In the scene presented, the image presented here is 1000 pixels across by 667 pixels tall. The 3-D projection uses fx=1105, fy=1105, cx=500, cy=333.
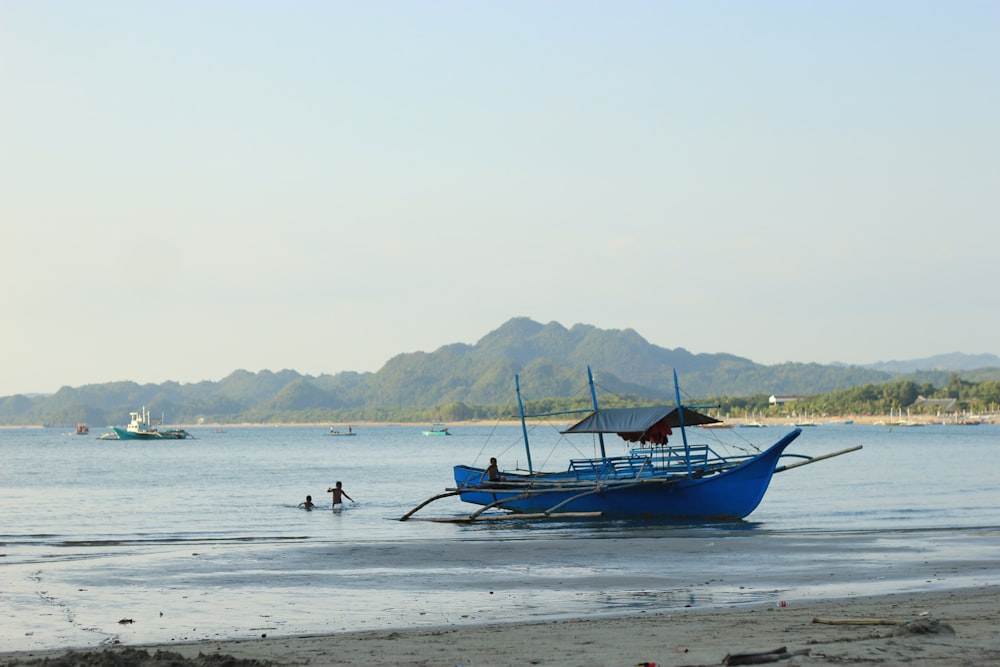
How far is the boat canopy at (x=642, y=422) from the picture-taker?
36.2m

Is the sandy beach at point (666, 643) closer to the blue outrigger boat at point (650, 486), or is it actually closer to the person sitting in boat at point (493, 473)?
the blue outrigger boat at point (650, 486)

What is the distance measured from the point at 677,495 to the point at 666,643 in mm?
23302

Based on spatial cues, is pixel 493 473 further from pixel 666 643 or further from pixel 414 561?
pixel 666 643

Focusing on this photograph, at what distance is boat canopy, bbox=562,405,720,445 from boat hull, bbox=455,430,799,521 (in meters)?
1.50

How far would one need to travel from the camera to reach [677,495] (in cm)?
3588

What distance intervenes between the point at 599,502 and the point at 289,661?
25.1m

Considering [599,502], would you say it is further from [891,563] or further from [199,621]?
[199,621]

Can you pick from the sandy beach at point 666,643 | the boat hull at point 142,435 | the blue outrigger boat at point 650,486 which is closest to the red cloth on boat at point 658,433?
the blue outrigger boat at point 650,486

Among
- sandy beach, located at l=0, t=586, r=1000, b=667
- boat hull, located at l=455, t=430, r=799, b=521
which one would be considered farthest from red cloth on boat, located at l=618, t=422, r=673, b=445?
sandy beach, located at l=0, t=586, r=1000, b=667

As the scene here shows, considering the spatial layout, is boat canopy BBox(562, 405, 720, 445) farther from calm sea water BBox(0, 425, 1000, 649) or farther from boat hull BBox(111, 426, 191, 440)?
boat hull BBox(111, 426, 191, 440)

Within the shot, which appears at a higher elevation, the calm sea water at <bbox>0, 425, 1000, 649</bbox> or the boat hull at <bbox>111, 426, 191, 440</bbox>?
the boat hull at <bbox>111, 426, 191, 440</bbox>

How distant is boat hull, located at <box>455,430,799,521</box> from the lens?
3538 cm

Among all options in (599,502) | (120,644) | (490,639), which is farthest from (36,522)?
(490,639)

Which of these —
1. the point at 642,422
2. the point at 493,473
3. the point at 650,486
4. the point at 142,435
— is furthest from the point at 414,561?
the point at 142,435
